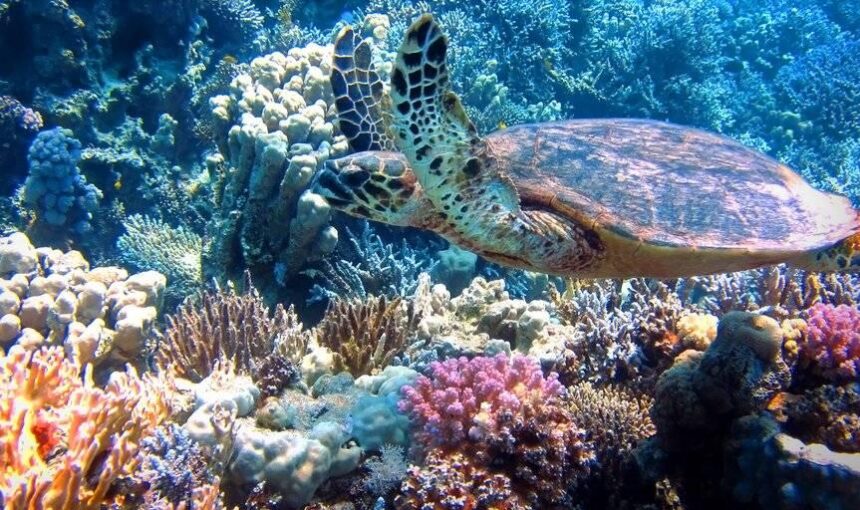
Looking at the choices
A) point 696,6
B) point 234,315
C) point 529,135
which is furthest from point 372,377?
point 696,6

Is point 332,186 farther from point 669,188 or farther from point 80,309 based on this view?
point 80,309

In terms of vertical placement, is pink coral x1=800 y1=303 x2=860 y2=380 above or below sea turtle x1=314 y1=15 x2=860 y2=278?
below

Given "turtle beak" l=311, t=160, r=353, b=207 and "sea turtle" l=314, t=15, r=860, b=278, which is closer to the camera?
"sea turtle" l=314, t=15, r=860, b=278

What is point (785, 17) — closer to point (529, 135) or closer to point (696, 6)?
point (696, 6)

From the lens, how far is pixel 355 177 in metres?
2.70

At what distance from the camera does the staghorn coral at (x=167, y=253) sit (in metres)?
5.44

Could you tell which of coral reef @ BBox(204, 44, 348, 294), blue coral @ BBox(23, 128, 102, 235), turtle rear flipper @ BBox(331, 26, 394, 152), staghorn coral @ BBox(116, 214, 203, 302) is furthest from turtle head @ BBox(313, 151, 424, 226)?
blue coral @ BBox(23, 128, 102, 235)

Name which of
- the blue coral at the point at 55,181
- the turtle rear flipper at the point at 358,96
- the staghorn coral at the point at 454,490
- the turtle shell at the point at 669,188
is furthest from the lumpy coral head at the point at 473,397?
the blue coral at the point at 55,181

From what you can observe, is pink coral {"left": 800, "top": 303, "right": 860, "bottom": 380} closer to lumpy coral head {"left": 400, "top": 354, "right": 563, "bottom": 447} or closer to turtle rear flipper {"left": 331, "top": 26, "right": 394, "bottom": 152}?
lumpy coral head {"left": 400, "top": 354, "right": 563, "bottom": 447}

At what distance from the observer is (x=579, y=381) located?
347 centimetres

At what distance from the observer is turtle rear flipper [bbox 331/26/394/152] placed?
3.38 m

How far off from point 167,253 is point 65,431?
376 centimetres

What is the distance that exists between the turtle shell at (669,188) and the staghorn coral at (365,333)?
1.46m

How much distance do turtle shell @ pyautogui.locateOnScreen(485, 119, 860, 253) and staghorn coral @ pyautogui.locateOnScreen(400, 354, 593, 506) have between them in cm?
105
